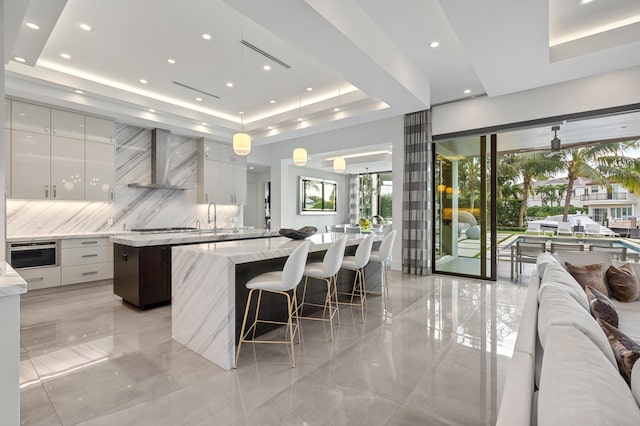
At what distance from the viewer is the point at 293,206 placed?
918 centimetres

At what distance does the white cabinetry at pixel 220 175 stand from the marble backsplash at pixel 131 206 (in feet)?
0.87

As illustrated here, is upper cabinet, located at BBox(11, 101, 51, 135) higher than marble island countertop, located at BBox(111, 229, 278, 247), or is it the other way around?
upper cabinet, located at BBox(11, 101, 51, 135)

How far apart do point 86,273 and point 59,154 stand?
1844 mm

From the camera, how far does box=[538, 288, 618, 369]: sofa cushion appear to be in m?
1.08

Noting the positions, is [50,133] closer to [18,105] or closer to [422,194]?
[18,105]

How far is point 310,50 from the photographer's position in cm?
321

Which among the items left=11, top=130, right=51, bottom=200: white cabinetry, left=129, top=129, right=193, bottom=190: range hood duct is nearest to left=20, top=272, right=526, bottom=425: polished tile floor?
left=11, top=130, right=51, bottom=200: white cabinetry

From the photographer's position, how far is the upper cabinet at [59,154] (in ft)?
14.4

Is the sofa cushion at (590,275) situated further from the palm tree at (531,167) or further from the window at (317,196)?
the window at (317,196)

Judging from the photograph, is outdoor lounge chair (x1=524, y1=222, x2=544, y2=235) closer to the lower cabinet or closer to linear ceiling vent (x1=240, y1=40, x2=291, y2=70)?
linear ceiling vent (x1=240, y1=40, x2=291, y2=70)

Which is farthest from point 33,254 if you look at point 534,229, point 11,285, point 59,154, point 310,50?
point 534,229

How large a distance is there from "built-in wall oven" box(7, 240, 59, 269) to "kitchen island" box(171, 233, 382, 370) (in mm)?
3033

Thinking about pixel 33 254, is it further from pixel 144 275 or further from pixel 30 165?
pixel 144 275

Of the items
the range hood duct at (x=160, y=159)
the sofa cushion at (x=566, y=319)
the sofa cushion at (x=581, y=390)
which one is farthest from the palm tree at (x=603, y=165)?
the range hood duct at (x=160, y=159)
